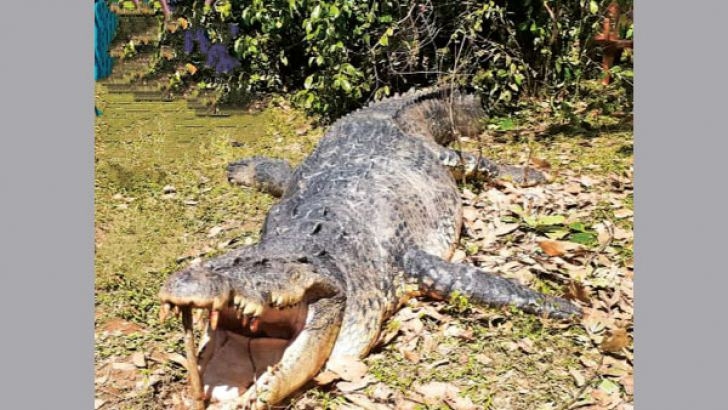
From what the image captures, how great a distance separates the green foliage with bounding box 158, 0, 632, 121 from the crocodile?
2.05ft

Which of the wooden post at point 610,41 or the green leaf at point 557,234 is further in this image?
the wooden post at point 610,41

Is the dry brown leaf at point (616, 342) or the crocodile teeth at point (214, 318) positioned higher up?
the crocodile teeth at point (214, 318)

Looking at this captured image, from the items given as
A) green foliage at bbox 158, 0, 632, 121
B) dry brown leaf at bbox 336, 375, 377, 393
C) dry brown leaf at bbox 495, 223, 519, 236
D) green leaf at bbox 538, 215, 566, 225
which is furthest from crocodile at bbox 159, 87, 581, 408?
green foliage at bbox 158, 0, 632, 121

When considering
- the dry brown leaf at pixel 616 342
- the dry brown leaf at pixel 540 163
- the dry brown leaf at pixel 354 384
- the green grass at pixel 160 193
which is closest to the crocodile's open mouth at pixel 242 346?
the dry brown leaf at pixel 354 384

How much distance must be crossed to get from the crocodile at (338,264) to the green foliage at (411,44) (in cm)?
62

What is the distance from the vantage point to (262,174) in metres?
5.76

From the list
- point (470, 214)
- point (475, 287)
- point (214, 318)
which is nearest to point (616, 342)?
point (475, 287)

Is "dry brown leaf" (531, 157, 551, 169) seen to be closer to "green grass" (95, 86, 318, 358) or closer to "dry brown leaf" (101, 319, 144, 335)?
"green grass" (95, 86, 318, 358)

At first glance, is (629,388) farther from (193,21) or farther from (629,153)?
(193,21)

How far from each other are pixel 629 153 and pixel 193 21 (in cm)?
385

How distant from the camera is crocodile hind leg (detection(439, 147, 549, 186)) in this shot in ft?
17.6

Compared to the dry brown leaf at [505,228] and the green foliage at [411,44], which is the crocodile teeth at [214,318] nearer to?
the dry brown leaf at [505,228]

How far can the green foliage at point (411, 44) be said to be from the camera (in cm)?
637

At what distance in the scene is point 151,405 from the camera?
3.29 m
